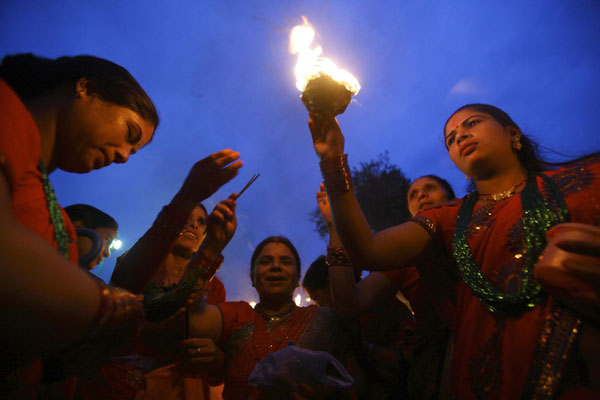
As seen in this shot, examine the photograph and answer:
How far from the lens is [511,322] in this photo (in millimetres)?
1690

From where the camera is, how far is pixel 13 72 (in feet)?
4.74

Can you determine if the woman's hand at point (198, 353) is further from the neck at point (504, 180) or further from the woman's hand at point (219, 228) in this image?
the neck at point (504, 180)

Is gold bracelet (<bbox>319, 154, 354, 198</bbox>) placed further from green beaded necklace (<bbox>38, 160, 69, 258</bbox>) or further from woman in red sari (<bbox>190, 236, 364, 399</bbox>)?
woman in red sari (<bbox>190, 236, 364, 399</bbox>)

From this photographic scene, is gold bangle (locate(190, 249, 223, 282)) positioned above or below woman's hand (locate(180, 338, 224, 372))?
above

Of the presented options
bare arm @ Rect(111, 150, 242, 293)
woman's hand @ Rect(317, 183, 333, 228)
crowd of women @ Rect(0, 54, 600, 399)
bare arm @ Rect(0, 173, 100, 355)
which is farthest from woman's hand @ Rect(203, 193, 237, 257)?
bare arm @ Rect(0, 173, 100, 355)

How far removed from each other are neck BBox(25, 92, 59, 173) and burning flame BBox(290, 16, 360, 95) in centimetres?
143

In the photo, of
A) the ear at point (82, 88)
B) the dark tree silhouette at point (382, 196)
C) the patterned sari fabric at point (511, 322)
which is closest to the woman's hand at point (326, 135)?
the patterned sari fabric at point (511, 322)

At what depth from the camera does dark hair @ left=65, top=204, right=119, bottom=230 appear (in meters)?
4.05

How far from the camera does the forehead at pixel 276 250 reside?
3721 mm

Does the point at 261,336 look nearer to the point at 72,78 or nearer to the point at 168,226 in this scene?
the point at 168,226

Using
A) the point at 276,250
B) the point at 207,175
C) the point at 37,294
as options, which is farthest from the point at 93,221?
the point at 37,294

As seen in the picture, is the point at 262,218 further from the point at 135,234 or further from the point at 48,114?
the point at 48,114

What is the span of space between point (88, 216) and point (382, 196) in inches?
626

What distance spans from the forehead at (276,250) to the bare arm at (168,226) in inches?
59.0
